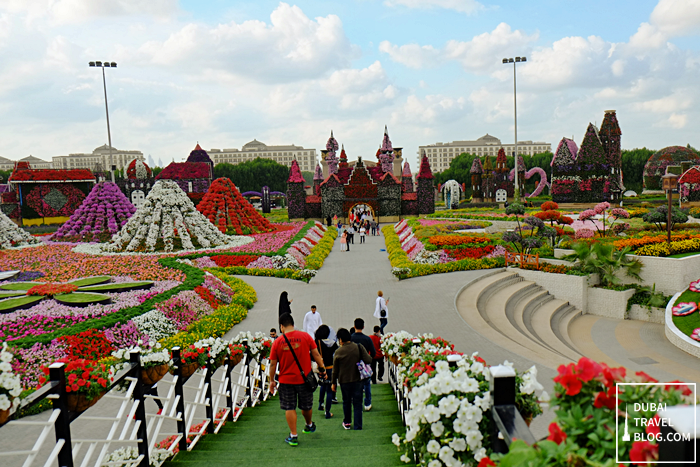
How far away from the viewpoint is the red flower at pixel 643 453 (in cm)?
180

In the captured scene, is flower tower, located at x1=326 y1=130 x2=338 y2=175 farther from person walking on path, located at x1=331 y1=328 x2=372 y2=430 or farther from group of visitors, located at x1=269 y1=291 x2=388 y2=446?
person walking on path, located at x1=331 y1=328 x2=372 y2=430

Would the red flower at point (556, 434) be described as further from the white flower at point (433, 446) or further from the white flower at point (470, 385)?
the white flower at point (433, 446)

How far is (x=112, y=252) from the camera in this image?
2275cm

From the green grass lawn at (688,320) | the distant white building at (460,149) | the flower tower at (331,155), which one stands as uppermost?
the distant white building at (460,149)

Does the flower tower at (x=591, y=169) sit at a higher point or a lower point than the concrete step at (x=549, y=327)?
A: higher

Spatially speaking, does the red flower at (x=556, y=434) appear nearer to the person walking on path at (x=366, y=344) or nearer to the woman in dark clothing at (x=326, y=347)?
the person walking on path at (x=366, y=344)

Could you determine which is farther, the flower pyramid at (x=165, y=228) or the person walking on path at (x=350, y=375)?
the flower pyramid at (x=165, y=228)

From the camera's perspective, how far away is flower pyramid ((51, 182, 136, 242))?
93.3 feet

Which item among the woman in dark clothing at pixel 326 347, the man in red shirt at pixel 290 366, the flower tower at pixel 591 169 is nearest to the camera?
the man in red shirt at pixel 290 366

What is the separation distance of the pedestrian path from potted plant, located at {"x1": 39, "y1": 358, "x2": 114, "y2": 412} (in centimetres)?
129

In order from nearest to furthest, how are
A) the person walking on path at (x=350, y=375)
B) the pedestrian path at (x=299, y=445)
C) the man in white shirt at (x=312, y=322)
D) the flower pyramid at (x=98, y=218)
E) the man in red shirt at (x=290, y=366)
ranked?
the pedestrian path at (x=299, y=445)
the man in red shirt at (x=290, y=366)
the person walking on path at (x=350, y=375)
the man in white shirt at (x=312, y=322)
the flower pyramid at (x=98, y=218)

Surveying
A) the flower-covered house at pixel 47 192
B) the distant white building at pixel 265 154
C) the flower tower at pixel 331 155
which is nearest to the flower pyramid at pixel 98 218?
the flower-covered house at pixel 47 192

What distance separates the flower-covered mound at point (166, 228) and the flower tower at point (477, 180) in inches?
1686

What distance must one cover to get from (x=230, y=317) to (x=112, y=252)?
14.1 m
